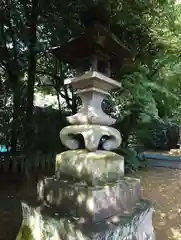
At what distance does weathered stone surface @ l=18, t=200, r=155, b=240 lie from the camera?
5.19ft

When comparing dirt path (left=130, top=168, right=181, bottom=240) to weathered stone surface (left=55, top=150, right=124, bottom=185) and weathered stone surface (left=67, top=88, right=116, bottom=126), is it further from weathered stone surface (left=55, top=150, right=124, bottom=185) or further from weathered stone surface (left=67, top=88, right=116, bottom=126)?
weathered stone surface (left=67, top=88, right=116, bottom=126)

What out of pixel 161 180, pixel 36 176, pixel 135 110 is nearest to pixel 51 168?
pixel 36 176

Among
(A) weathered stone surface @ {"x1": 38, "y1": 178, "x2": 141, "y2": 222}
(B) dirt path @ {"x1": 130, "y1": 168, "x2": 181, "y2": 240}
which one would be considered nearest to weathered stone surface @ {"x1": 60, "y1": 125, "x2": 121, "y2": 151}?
(A) weathered stone surface @ {"x1": 38, "y1": 178, "x2": 141, "y2": 222}

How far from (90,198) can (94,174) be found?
0.68 feet

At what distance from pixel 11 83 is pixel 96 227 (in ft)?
13.6

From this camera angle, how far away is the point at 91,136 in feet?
6.29

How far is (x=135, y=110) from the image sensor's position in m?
5.86

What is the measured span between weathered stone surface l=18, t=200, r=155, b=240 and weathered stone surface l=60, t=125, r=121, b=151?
0.60 metres

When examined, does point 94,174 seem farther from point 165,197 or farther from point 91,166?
point 165,197

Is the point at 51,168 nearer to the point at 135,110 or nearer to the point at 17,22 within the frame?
the point at 135,110

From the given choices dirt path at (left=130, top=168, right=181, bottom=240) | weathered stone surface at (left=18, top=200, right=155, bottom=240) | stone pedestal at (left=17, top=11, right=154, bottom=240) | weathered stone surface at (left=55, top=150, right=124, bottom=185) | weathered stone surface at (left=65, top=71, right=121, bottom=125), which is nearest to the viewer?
weathered stone surface at (left=18, top=200, right=155, bottom=240)

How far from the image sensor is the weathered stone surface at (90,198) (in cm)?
171

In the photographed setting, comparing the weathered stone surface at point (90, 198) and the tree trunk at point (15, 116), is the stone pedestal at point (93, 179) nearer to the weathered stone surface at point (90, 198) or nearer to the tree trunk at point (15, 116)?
the weathered stone surface at point (90, 198)

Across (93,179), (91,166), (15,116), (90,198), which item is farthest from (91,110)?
(15,116)
